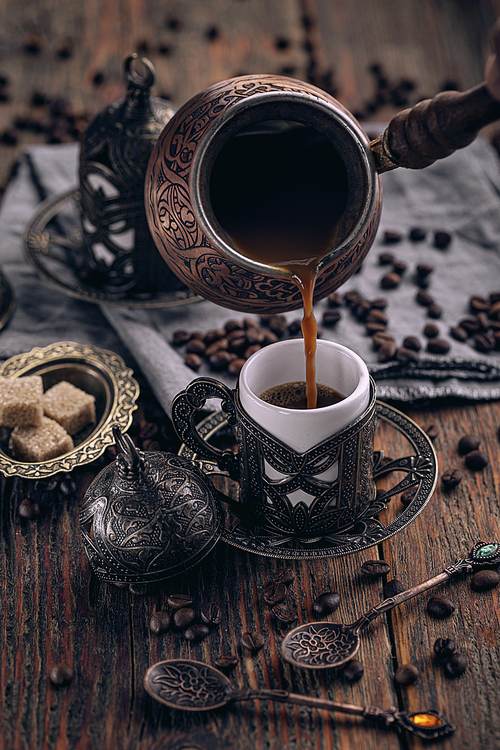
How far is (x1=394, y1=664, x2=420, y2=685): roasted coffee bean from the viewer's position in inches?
41.0

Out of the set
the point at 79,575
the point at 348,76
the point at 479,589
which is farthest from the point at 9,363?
the point at 348,76

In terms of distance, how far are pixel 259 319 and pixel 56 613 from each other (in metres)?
0.90

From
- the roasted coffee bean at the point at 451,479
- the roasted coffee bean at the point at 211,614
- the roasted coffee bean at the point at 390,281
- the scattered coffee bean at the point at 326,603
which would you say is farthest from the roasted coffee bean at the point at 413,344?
the roasted coffee bean at the point at 211,614

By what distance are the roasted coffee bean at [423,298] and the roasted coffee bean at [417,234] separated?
0.84 feet

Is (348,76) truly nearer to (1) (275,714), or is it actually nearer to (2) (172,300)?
(2) (172,300)

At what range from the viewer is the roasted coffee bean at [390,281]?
188 cm

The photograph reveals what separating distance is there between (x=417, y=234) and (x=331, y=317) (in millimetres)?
457

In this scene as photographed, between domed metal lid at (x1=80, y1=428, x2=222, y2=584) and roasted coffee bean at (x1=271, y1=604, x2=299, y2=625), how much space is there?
146 millimetres

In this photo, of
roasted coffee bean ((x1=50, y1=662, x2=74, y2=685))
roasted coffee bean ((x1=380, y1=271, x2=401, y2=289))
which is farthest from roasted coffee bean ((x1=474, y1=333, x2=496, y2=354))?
roasted coffee bean ((x1=50, y1=662, x2=74, y2=685))

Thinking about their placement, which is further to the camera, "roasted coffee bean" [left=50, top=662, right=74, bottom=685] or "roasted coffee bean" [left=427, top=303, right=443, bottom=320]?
"roasted coffee bean" [left=427, top=303, right=443, bottom=320]

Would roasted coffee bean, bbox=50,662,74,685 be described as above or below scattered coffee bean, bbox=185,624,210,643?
above

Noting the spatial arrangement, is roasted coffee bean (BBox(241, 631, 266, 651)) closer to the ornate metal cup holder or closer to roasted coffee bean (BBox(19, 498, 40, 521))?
the ornate metal cup holder

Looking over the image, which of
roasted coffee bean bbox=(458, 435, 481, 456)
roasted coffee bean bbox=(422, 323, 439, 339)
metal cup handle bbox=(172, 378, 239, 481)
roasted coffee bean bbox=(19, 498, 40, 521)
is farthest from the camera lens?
roasted coffee bean bbox=(422, 323, 439, 339)

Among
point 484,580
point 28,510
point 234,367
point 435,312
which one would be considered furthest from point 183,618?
point 435,312
